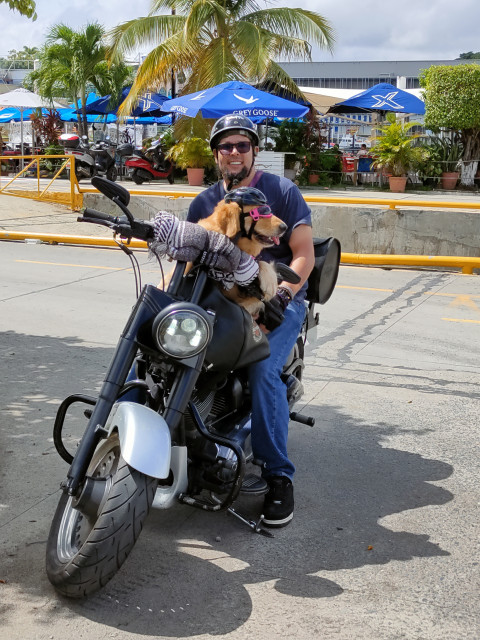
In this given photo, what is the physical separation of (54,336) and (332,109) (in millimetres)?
20840

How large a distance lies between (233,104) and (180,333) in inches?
658

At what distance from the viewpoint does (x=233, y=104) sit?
19062 millimetres

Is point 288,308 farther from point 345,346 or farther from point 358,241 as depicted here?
point 358,241

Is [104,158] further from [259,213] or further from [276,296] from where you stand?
[259,213]

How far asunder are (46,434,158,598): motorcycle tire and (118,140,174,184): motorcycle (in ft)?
70.2

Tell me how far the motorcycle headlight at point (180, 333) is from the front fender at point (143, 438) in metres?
0.26

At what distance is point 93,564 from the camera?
118 inches

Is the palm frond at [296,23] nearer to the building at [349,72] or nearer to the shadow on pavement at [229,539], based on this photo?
the shadow on pavement at [229,539]

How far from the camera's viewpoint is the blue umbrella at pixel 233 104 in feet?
62.0

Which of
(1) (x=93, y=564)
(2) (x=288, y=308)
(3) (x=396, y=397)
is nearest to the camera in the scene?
(1) (x=93, y=564)

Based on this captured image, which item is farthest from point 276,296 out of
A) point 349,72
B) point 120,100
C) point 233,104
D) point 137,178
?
point 349,72

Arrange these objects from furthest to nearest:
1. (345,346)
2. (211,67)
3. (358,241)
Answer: (211,67), (358,241), (345,346)

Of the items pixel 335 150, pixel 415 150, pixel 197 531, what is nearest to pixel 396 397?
pixel 197 531

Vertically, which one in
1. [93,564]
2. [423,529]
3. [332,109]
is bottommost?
[423,529]
